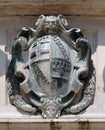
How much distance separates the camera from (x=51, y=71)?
10828 mm

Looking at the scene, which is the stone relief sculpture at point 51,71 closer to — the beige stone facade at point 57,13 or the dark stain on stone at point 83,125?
the beige stone facade at point 57,13

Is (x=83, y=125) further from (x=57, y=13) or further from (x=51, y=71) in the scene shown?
(x=57, y=13)

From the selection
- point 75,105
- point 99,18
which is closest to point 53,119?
point 75,105

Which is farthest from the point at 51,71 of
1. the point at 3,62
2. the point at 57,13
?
the point at 57,13

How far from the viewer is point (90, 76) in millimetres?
10992

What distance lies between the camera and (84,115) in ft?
35.6

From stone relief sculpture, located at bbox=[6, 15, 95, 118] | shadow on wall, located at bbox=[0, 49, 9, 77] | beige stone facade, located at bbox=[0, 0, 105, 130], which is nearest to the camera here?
stone relief sculpture, located at bbox=[6, 15, 95, 118]

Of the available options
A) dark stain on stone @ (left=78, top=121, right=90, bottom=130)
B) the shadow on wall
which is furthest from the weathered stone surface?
dark stain on stone @ (left=78, top=121, right=90, bottom=130)

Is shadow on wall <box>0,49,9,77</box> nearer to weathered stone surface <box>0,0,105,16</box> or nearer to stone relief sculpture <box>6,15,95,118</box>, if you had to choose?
stone relief sculpture <box>6,15,95,118</box>

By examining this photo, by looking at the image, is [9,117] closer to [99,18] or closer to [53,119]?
[53,119]

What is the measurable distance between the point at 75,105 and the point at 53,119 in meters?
0.26

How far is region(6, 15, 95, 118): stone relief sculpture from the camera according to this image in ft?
35.5

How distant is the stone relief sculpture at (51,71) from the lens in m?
10.8

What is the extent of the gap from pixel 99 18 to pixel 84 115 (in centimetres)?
88
